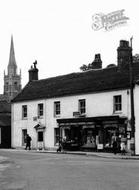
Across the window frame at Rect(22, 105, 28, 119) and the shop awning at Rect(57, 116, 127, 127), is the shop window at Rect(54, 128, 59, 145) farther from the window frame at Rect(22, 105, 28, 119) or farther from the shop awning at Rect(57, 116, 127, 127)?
the window frame at Rect(22, 105, 28, 119)

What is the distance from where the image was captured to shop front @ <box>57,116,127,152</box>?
4069cm

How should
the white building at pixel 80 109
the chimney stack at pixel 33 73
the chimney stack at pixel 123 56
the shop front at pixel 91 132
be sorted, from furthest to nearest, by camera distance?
the chimney stack at pixel 33 73 → the chimney stack at pixel 123 56 → the white building at pixel 80 109 → the shop front at pixel 91 132

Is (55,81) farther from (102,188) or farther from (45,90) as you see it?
(102,188)

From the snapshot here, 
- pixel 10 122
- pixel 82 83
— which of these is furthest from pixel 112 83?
pixel 10 122

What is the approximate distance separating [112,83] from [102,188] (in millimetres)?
28337

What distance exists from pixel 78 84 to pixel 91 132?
5.87 m

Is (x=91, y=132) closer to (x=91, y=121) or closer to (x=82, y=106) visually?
(x=91, y=121)

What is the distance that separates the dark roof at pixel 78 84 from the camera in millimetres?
42812

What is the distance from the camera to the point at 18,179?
60.2 feet

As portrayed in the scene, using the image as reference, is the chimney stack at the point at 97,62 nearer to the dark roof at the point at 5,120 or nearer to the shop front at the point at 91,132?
the shop front at the point at 91,132

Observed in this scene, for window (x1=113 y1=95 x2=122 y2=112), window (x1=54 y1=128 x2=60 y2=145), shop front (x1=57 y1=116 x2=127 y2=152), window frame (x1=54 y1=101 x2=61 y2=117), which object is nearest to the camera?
shop front (x1=57 y1=116 x2=127 y2=152)

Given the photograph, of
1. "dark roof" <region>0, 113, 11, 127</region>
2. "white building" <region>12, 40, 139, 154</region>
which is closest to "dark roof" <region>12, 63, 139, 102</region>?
"white building" <region>12, 40, 139, 154</region>

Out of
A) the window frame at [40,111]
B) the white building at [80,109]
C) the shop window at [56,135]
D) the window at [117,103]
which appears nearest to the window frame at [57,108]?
the white building at [80,109]

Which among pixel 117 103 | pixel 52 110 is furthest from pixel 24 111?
pixel 117 103
